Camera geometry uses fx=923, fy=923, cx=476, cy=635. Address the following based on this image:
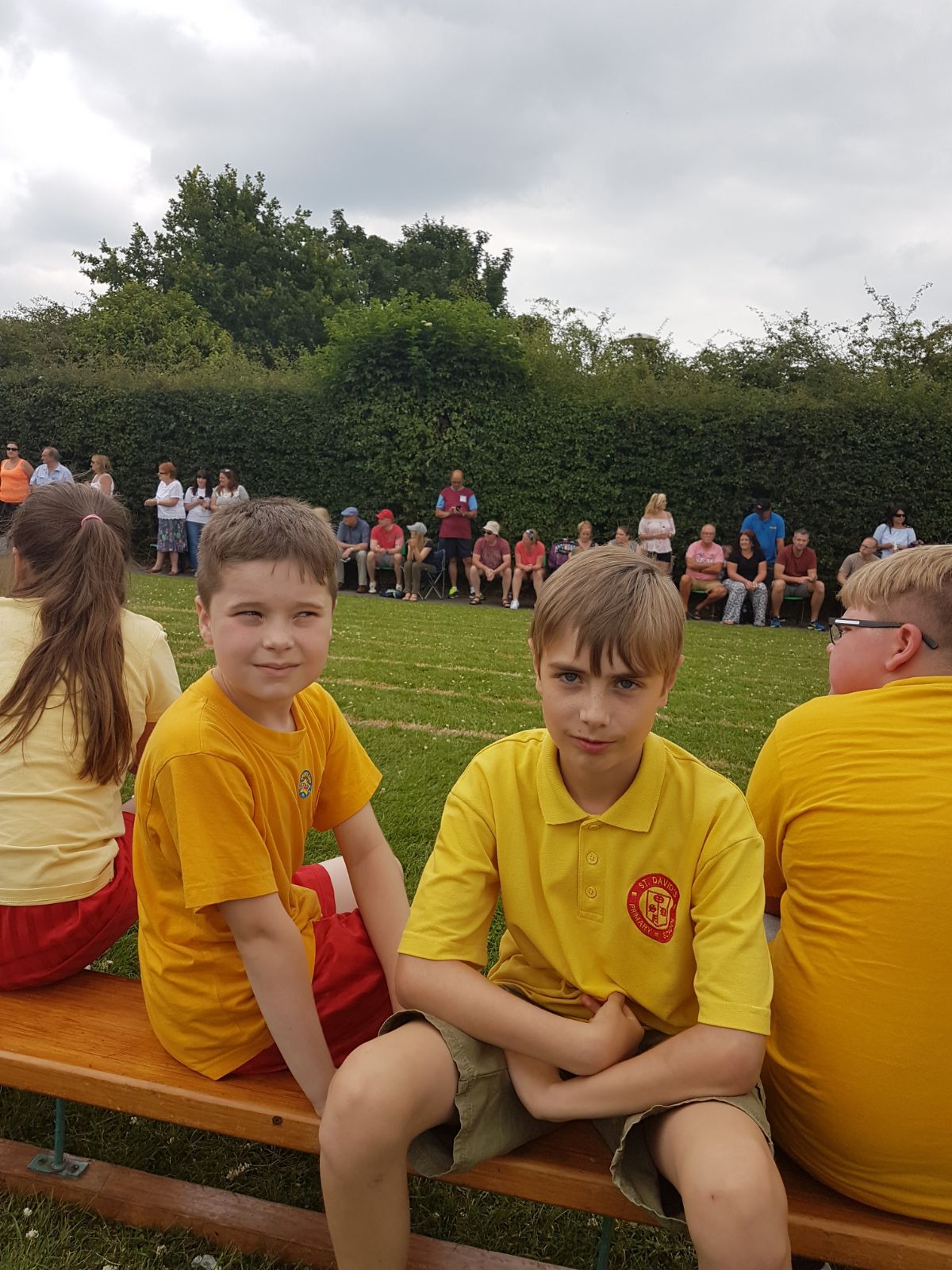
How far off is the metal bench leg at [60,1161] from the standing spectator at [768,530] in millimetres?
15025

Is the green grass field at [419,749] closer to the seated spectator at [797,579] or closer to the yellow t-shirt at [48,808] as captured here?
the yellow t-shirt at [48,808]

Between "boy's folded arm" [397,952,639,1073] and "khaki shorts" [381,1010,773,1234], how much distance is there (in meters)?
0.04

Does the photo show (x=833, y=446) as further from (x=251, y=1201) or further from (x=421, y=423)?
(x=251, y=1201)

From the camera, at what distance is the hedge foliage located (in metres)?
16.5

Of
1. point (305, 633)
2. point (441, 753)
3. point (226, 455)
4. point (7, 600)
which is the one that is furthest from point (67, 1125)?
point (226, 455)

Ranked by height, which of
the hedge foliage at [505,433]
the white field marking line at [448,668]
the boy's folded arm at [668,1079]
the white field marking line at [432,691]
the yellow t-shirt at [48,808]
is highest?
the hedge foliage at [505,433]

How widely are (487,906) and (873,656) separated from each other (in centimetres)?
104

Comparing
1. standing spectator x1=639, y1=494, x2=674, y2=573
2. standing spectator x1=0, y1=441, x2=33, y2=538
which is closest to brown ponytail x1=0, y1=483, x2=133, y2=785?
standing spectator x1=639, y1=494, x2=674, y2=573

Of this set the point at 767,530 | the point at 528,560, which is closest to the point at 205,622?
the point at 528,560

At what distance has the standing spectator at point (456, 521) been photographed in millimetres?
16922

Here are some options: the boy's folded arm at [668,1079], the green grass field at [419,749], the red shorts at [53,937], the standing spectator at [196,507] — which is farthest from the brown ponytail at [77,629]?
the standing spectator at [196,507]

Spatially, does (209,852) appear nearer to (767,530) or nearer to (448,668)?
(448,668)

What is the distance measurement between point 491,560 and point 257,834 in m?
14.9

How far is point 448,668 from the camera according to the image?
8.92 m
